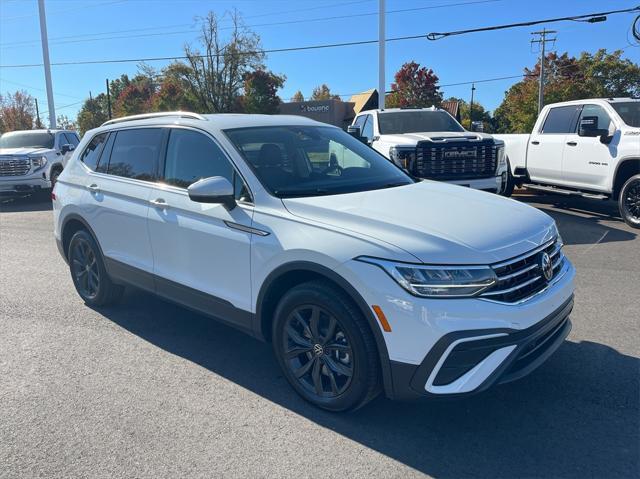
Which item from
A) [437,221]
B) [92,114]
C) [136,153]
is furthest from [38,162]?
[92,114]

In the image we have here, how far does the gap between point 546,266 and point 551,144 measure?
25.2ft

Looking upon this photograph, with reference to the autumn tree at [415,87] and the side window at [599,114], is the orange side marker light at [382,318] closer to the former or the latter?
the side window at [599,114]

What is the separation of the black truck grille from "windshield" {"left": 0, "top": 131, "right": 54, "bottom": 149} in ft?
37.6

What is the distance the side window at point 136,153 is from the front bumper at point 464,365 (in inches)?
111

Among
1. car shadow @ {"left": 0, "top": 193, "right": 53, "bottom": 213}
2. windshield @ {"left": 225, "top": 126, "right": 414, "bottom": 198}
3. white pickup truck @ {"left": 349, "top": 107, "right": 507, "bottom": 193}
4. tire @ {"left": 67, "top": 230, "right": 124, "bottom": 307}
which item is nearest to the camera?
windshield @ {"left": 225, "top": 126, "right": 414, "bottom": 198}

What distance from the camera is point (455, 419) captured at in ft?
11.2

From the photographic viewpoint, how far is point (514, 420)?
3.37m

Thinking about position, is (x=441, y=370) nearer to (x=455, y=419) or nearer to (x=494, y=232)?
(x=455, y=419)

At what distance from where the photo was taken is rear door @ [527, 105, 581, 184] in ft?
32.9

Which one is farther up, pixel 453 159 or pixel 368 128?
pixel 368 128

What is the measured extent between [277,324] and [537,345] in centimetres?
161

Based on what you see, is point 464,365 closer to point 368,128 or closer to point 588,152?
point 588,152

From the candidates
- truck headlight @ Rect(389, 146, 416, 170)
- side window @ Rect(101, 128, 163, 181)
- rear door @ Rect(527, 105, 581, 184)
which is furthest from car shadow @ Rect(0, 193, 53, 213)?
rear door @ Rect(527, 105, 581, 184)

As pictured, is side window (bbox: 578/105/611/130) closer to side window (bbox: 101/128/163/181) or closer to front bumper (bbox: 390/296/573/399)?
front bumper (bbox: 390/296/573/399)
